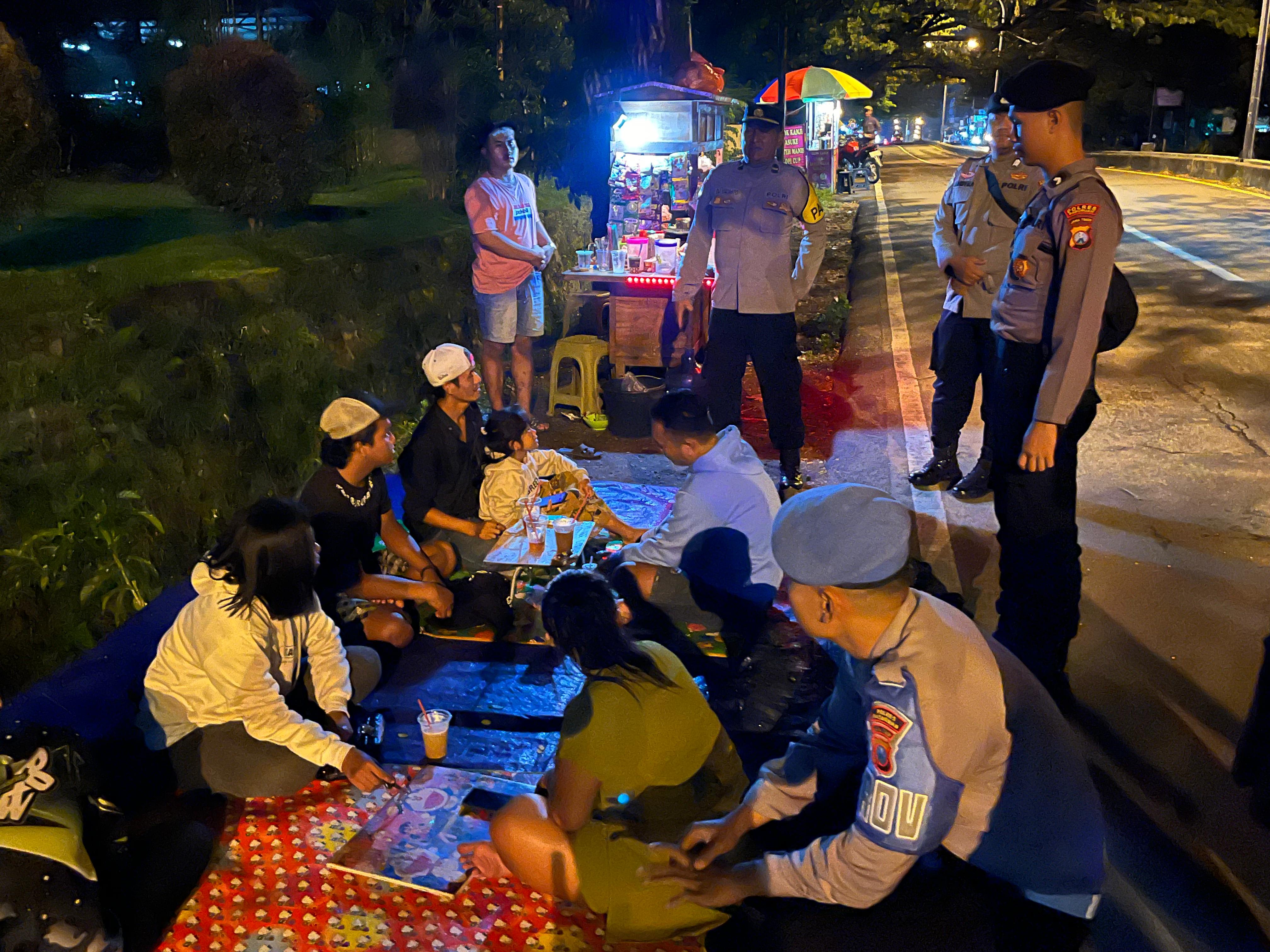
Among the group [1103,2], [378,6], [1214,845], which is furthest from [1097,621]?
[1103,2]

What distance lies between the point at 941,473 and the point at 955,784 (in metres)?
4.17

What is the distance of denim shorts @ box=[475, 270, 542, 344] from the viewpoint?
7.16 metres

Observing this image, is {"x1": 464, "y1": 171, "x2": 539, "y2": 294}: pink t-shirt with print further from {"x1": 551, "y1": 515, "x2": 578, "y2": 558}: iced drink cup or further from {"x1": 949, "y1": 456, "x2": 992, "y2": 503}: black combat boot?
{"x1": 949, "y1": 456, "x2": 992, "y2": 503}: black combat boot

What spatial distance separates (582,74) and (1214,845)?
1067cm

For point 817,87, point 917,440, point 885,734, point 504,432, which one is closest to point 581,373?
point 917,440

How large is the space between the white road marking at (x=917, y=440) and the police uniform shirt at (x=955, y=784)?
8.69 ft

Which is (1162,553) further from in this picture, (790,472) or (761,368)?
(761,368)

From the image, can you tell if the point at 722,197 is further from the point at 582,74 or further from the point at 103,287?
the point at 582,74

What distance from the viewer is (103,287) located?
185 inches

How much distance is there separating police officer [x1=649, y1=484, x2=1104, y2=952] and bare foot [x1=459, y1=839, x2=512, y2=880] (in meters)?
0.61

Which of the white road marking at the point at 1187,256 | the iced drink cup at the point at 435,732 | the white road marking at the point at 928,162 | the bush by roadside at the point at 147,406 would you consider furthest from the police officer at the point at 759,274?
the white road marking at the point at 928,162

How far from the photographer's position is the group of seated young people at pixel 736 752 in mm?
2113

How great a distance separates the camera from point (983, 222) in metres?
5.58

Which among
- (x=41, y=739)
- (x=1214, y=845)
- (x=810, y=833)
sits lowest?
(x=1214, y=845)
